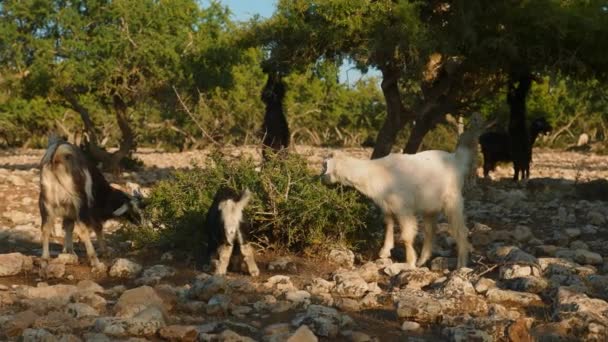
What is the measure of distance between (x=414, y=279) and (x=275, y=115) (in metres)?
8.95

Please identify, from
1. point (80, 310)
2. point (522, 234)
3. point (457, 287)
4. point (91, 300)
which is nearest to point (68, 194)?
point (91, 300)

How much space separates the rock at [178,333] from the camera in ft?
18.6

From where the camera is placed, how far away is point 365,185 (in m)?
9.19

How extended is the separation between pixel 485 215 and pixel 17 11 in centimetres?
1233

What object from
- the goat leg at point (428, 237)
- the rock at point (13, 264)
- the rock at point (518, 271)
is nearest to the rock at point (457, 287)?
the rock at point (518, 271)

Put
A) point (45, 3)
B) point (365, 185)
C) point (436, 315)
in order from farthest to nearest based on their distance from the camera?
point (45, 3), point (365, 185), point (436, 315)

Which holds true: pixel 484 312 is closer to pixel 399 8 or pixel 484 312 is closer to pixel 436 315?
pixel 436 315

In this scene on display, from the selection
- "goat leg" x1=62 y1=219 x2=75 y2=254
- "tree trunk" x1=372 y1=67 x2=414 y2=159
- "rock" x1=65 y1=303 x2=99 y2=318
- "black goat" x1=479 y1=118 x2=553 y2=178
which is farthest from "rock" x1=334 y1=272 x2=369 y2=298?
"black goat" x1=479 y1=118 x2=553 y2=178

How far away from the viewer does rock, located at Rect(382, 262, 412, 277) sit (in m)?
8.53

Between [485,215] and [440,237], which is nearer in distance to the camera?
[440,237]

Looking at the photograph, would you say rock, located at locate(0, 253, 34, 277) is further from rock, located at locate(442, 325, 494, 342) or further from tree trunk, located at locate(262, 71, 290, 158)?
tree trunk, located at locate(262, 71, 290, 158)

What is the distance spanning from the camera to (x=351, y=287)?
24.8 feet

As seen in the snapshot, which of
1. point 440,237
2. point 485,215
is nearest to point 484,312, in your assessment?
point 440,237

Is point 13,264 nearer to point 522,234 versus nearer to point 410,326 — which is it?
point 410,326
